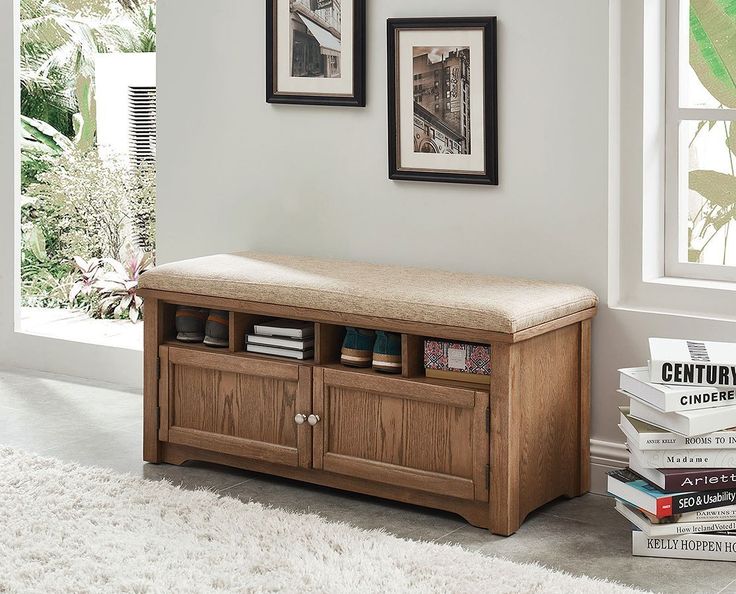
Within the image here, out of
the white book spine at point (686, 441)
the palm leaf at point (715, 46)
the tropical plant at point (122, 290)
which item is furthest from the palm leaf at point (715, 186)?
the tropical plant at point (122, 290)

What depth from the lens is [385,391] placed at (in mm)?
3260

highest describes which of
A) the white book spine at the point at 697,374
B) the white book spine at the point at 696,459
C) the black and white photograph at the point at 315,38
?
the black and white photograph at the point at 315,38

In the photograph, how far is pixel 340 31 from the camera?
386 cm

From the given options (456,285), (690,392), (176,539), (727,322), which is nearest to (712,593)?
(690,392)

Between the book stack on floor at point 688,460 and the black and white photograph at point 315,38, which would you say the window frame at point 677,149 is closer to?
the book stack on floor at point 688,460

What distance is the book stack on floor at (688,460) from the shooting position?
2.88 m

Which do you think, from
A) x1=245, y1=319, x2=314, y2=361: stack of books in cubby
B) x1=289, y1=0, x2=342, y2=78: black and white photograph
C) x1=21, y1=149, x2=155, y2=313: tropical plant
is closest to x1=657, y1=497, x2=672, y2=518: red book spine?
x1=245, y1=319, x2=314, y2=361: stack of books in cubby

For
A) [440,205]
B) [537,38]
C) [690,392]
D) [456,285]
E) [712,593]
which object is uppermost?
[537,38]

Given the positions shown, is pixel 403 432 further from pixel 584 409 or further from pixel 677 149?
pixel 677 149

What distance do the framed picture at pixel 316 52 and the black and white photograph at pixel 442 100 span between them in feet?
0.81

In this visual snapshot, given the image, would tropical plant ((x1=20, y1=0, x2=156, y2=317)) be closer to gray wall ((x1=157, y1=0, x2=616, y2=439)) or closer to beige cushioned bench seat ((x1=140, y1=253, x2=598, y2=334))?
gray wall ((x1=157, y1=0, x2=616, y2=439))

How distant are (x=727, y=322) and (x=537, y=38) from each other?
1.04 metres

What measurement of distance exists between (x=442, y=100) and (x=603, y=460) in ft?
4.13

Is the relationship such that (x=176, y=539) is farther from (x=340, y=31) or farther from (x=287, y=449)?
(x=340, y=31)
